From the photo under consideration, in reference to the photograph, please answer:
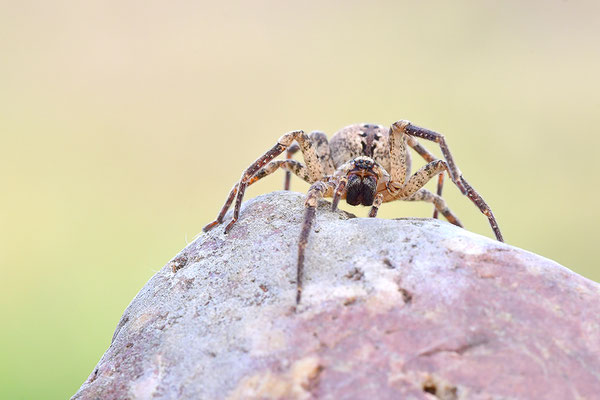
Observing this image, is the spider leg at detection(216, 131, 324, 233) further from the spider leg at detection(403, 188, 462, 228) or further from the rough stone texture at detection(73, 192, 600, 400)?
the spider leg at detection(403, 188, 462, 228)

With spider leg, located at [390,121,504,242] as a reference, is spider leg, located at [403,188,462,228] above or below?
below

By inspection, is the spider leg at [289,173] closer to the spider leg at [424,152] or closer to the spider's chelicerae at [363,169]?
the spider's chelicerae at [363,169]

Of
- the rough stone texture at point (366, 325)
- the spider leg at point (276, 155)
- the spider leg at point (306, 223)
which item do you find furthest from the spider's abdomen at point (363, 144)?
the rough stone texture at point (366, 325)

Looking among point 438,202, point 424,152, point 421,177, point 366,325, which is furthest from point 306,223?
point 424,152

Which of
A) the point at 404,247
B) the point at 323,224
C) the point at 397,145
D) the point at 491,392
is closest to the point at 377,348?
the point at 491,392

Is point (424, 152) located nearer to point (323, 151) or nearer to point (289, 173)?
point (323, 151)

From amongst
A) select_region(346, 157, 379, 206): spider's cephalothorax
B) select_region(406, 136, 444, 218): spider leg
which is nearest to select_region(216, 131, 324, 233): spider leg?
select_region(346, 157, 379, 206): spider's cephalothorax
